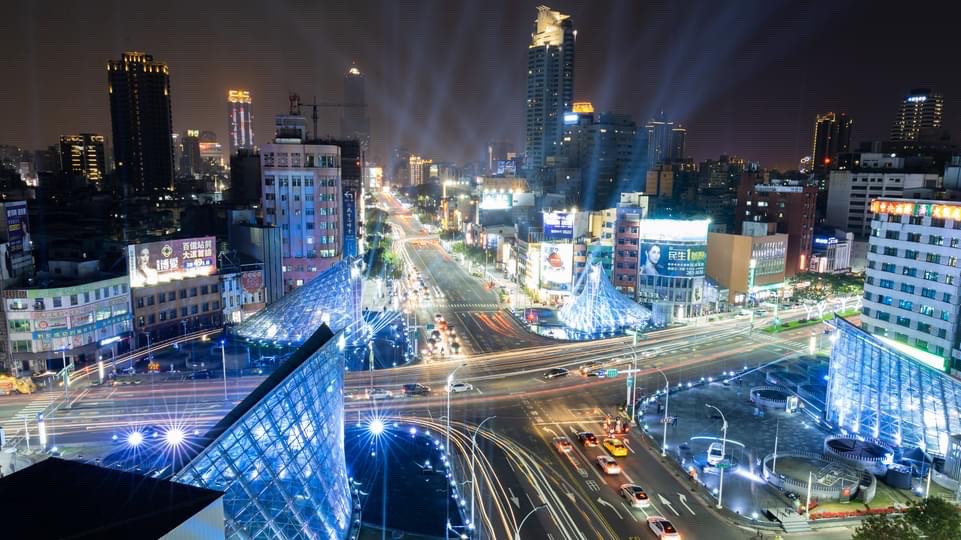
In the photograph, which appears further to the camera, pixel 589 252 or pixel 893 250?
pixel 589 252

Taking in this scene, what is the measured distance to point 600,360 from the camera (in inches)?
2279

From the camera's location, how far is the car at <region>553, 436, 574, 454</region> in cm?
3844

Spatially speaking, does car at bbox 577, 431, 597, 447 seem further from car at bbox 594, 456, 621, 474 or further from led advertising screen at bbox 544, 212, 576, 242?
led advertising screen at bbox 544, 212, 576, 242

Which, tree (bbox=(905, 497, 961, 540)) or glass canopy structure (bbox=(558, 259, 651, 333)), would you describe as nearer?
tree (bbox=(905, 497, 961, 540))

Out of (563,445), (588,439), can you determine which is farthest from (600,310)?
(563,445)

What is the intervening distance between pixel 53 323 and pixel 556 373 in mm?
42928

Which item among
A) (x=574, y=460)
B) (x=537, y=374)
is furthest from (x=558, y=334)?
(x=574, y=460)

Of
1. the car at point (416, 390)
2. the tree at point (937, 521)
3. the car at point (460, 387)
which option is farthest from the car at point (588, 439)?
the tree at point (937, 521)

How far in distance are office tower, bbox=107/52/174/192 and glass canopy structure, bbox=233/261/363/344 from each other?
447 ft

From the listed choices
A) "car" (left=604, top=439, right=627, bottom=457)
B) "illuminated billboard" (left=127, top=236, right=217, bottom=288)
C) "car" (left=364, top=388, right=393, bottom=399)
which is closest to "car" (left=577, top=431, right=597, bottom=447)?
"car" (left=604, top=439, right=627, bottom=457)

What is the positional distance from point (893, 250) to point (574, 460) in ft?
113

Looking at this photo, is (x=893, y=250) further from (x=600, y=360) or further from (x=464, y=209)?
(x=464, y=209)

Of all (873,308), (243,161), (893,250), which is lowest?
(873,308)

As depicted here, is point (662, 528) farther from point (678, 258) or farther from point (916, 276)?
point (678, 258)
